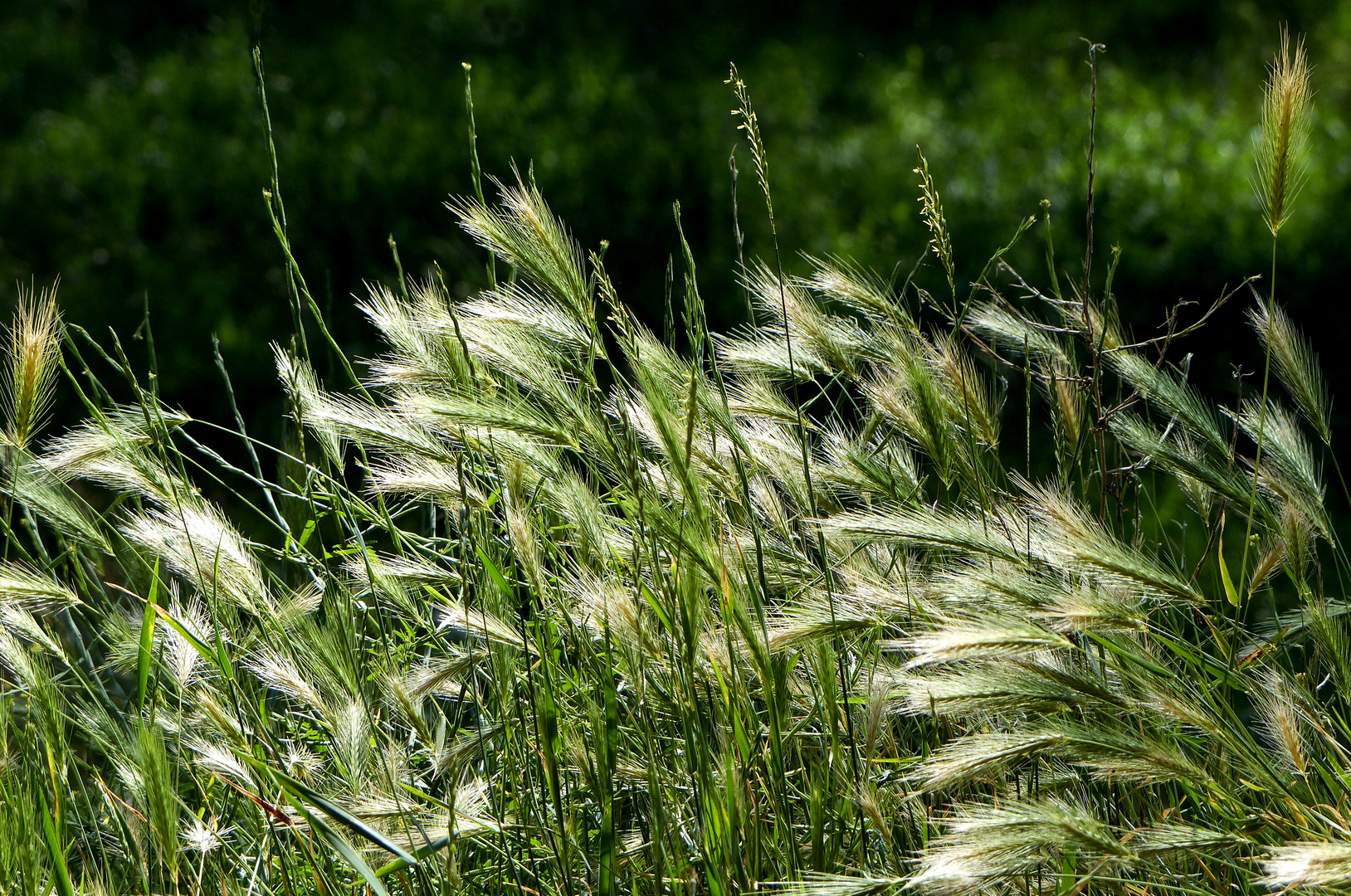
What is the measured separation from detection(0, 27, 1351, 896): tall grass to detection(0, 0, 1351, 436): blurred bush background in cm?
254

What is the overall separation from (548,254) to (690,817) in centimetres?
62

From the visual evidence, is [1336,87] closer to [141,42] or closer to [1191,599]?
[1191,599]

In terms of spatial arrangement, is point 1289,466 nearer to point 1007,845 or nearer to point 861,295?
point 861,295

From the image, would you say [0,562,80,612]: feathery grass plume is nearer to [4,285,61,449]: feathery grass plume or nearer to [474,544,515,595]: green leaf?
[4,285,61,449]: feathery grass plume

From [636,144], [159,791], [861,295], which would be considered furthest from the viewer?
[636,144]

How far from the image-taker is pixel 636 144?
16.0 ft

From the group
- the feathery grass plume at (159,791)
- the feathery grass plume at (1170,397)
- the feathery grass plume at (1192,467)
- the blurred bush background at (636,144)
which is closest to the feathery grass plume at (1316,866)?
the feathery grass plume at (1192,467)

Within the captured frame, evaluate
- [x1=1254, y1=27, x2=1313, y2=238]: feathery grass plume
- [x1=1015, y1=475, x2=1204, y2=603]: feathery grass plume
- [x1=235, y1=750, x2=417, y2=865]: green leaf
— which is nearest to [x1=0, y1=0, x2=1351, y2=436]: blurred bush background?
[x1=1254, y1=27, x2=1313, y2=238]: feathery grass plume

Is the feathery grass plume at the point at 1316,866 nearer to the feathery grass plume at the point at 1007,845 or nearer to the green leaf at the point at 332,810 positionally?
the feathery grass plume at the point at 1007,845

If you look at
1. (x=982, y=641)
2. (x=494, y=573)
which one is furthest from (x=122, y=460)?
(x=982, y=641)

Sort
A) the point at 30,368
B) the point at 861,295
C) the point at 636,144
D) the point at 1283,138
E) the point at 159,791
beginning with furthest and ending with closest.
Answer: the point at 636,144 < the point at 861,295 < the point at 30,368 < the point at 1283,138 < the point at 159,791

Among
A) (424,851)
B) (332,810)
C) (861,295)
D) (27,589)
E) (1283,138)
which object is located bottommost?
(424,851)

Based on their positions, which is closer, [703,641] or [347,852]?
[347,852]

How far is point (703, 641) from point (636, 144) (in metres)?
3.96
